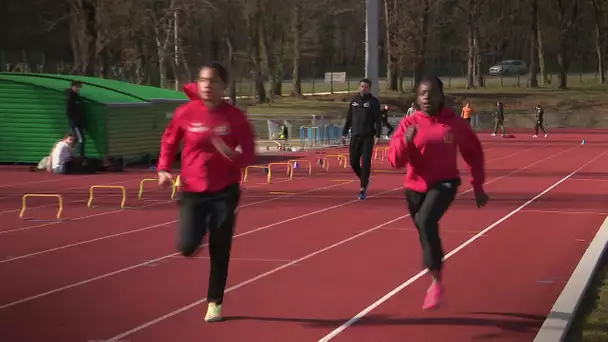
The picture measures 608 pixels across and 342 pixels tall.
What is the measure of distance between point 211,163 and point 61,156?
1646 cm

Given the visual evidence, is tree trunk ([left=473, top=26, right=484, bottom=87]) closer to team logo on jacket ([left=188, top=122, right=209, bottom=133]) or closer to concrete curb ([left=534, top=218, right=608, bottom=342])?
concrete curb ([left=534, top=218, right=608, bottom=342])

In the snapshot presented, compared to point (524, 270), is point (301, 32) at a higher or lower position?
higher

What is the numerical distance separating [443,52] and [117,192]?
77.8 metres

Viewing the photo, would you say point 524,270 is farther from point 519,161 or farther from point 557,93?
point 557,93

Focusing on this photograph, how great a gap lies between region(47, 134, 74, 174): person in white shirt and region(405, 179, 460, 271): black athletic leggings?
16444 mm

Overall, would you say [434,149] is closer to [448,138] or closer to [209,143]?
[448,138]

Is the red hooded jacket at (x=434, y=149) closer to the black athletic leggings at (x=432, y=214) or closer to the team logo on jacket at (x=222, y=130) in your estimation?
the black athletic leggings at (x=432, y=214)

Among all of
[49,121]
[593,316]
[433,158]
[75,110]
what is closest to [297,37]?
[49,121]

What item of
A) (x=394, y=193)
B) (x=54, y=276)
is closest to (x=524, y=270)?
(x=54, y=276)

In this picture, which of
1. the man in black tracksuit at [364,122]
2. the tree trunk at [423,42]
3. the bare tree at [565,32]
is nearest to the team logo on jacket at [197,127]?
the man in black tracksuit at [364,122]

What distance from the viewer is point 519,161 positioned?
29.2m

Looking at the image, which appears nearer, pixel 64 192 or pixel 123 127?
pixel 64 192

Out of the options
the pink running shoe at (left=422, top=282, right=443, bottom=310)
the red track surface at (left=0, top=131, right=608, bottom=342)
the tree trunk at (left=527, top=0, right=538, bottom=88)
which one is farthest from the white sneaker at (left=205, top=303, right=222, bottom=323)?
the tree trunk at (left=527, top=0, right=538, bottom=88)

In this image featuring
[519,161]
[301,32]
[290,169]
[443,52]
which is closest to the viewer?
[290,169]
